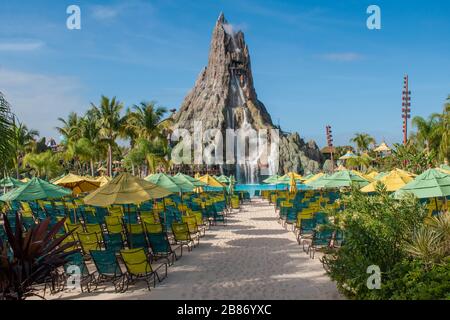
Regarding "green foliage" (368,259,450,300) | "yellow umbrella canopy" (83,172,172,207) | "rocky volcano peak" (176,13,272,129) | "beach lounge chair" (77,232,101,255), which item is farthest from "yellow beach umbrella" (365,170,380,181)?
"rocky volcano peak" (176,13,272,129)

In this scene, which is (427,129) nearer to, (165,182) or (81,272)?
(165,182)

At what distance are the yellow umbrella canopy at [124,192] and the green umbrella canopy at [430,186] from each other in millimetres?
5634

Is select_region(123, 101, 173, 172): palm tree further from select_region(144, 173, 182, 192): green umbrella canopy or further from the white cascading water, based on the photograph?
the white cascading water

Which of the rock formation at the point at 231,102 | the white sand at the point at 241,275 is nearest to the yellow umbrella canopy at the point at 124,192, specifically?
the white sand at the point at 241,275

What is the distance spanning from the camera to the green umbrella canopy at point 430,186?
977 centimetres

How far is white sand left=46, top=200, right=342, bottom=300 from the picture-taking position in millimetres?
7492

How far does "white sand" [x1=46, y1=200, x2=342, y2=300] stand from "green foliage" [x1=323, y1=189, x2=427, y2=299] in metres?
0.68

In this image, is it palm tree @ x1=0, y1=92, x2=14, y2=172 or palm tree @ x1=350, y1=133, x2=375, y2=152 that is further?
palm tree @ x1=350, y1=133, x2=375, y2=152

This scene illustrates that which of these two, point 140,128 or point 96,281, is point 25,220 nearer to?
point 96,281

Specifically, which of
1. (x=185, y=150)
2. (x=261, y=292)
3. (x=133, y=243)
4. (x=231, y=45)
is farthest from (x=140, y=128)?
(x=231, y=45)

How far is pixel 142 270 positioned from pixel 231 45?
7878 centimetres

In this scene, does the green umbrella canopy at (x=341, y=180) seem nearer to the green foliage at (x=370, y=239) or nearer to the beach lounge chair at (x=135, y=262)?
the green foliage at (x=370, y=239)
